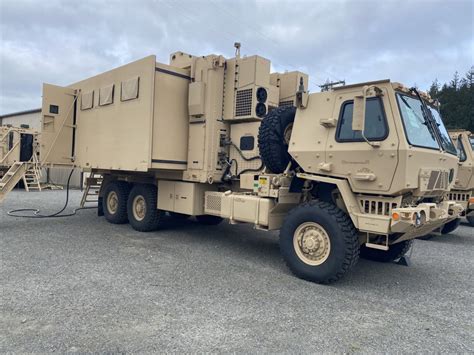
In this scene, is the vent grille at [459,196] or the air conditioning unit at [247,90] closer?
the air conditioning unit at [247,90]

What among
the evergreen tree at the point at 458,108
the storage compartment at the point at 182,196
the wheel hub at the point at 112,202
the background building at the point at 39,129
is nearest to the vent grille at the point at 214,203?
the storage compartment at the point at 182,196

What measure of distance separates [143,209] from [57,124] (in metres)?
3.32

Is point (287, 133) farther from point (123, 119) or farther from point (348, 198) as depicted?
point (123, 119)

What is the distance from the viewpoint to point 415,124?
205 inches

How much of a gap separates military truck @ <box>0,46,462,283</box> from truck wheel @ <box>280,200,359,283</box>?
0.6 inches

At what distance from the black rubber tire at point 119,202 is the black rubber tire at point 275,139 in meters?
4.57

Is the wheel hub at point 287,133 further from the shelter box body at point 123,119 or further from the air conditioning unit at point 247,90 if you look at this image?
the shelter box body at point 123,119

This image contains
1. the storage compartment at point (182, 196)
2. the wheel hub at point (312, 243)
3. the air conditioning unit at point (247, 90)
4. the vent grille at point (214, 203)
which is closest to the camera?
the wheel hub at point (312, 243)

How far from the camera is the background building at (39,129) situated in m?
23.4

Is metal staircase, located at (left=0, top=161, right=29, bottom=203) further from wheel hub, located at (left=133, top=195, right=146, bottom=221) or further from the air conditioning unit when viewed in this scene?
the air conditioning unit

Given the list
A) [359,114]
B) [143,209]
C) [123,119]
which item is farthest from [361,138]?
[143,209]

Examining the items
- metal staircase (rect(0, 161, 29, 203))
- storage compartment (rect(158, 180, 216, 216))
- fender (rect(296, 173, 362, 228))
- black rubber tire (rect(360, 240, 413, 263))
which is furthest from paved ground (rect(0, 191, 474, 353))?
metal staircase (rect(0, 161, 29, 203))

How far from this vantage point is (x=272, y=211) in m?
6.19

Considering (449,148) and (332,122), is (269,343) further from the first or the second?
(449,148)
